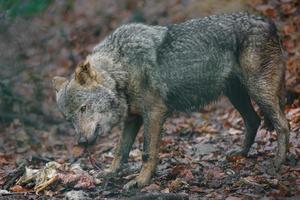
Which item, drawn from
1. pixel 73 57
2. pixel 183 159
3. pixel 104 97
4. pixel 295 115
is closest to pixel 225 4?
pixel 73 57

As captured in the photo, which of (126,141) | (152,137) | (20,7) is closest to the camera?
(152,137)

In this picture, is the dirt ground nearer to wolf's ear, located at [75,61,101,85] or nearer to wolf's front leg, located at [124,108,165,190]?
wolf's front leg, located at [124,108,165,190]

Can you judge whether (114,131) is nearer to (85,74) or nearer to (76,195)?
(85,74)

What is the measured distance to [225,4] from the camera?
15.8 meters

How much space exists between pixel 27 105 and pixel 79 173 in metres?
4.89

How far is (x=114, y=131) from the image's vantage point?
13102 millimetres

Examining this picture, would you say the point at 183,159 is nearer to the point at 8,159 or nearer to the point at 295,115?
the point at 295,115

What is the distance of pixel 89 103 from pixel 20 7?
6443 millimetres

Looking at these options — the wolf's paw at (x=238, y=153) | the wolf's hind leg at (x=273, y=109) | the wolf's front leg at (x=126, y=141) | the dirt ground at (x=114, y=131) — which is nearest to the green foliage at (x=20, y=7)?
the dirt ground at (x=114, y=131)

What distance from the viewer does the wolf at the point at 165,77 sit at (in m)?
8.45

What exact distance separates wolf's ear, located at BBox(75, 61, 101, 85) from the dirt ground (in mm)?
1302

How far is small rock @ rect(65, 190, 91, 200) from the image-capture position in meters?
8.02

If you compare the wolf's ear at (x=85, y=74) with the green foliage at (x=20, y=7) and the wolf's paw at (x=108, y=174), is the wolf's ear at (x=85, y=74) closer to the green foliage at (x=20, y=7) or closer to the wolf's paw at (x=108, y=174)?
the wolf's paw at (x=108, y=174)

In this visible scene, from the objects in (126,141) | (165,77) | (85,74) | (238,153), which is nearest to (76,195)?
(126,141)
